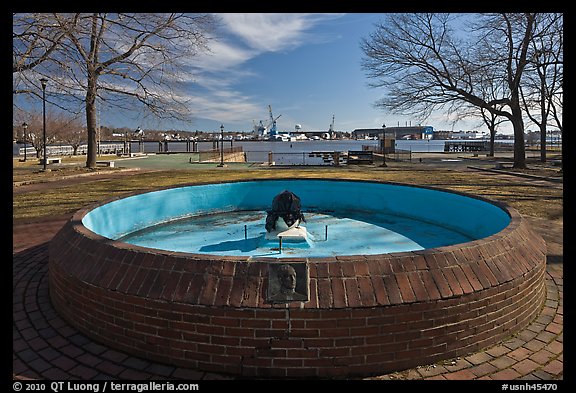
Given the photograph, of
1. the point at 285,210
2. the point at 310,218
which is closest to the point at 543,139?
the point at 310,218

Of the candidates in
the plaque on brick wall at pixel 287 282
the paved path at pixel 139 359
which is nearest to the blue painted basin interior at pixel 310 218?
the paved path at pixel 139 359

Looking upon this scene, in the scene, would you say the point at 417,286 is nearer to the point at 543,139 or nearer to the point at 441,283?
the point at 441,283

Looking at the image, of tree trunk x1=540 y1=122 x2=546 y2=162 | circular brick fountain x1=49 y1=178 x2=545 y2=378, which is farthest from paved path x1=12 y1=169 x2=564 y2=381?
tree trunk x1=540 y1=122 x2=546 y2=162

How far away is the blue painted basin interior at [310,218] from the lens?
7.96 m

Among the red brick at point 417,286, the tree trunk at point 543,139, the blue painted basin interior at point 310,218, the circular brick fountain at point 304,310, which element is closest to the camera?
the circular brick fountain at point 304,310

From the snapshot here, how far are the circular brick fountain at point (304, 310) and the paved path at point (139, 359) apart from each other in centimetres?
10

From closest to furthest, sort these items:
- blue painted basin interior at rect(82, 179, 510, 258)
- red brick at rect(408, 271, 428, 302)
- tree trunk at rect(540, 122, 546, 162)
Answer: red brick at rect(408, 271, 428, 302), blue painted basin interior at rect(82, 179, 510, 258), tree trunk at rect(540, 122, 546, 162)

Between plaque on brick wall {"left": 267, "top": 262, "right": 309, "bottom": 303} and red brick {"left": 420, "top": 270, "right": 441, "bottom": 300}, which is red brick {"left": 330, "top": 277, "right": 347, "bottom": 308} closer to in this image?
plaque on brick wall {"left": 267, "top": 262, "right": 309, "bottom": 303}

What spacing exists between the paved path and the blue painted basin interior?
95.4 inches

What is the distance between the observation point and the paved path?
325 centimetres

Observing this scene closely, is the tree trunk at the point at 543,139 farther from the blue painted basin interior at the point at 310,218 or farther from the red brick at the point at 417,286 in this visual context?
the red brick at the point at 417,286

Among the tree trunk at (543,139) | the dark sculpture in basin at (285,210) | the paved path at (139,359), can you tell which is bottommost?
the paved path at (139,359)

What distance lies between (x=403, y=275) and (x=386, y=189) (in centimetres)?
848

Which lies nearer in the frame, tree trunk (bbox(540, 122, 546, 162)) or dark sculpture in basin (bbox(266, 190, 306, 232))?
dark sculpture in basin (bbox(266, 190, 306, 232))
